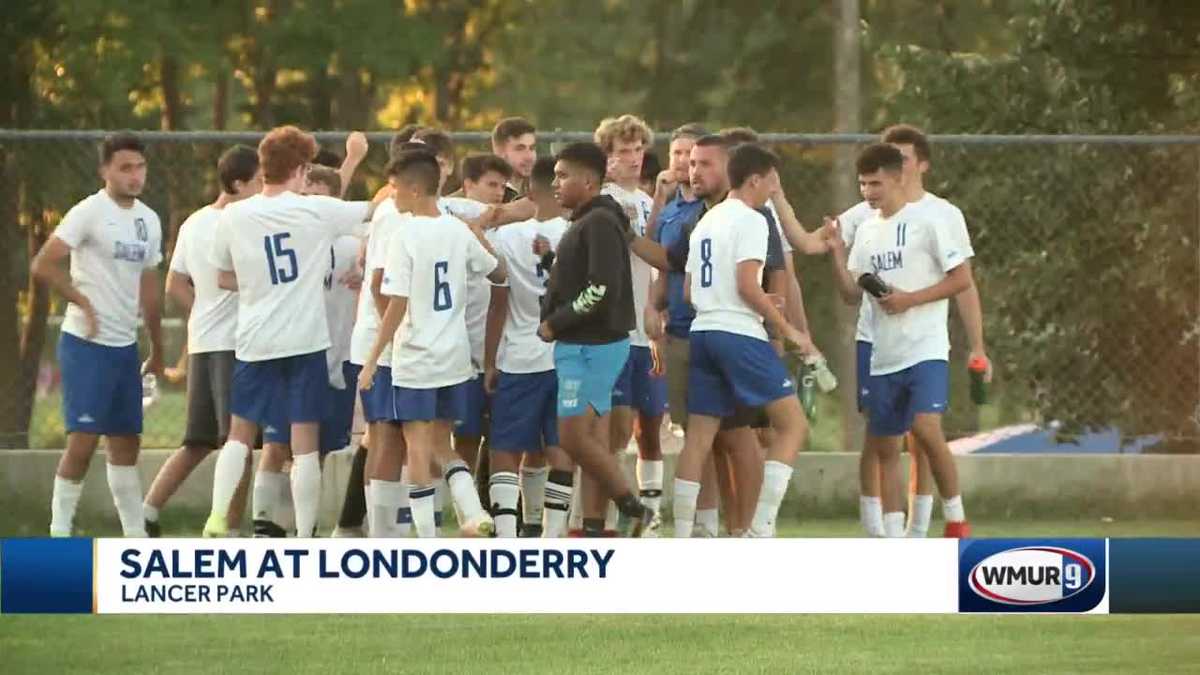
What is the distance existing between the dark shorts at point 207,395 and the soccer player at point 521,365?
1.46 meters

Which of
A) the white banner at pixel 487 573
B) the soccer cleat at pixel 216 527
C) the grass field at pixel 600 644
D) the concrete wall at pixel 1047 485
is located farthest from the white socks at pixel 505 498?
the white banner at pixel 487 573

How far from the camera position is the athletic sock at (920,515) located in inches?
555

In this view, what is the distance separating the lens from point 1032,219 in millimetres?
17375

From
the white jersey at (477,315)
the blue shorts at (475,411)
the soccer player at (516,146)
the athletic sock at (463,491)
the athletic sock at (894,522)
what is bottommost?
the athletic sock at (894,522)

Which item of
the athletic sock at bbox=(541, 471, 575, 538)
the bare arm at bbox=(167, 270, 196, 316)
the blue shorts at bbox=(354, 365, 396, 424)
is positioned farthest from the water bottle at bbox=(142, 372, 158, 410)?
the athletic sock at bbox=(541, 471, 575, 538)

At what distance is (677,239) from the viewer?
530 inches

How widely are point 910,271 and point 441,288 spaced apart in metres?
2.46

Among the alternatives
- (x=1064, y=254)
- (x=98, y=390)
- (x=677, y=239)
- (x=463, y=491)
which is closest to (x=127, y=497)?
(x=98, y=390)

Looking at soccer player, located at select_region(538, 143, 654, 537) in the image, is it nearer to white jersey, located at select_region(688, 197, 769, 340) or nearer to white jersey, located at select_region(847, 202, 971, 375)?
white jersey, located at select_region(688, 197, 769, 340)

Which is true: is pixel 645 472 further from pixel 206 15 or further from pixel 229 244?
pixel 206 15

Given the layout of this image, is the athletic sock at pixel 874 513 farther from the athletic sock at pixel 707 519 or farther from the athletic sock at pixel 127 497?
the athletic sock at pixel 127 497

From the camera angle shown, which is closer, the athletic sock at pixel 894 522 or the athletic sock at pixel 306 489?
the athletic sock at pixel 306 489

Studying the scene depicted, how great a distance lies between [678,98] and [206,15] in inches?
650

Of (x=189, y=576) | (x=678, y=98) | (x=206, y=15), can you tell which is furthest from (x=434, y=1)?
(x=189, y=576)
